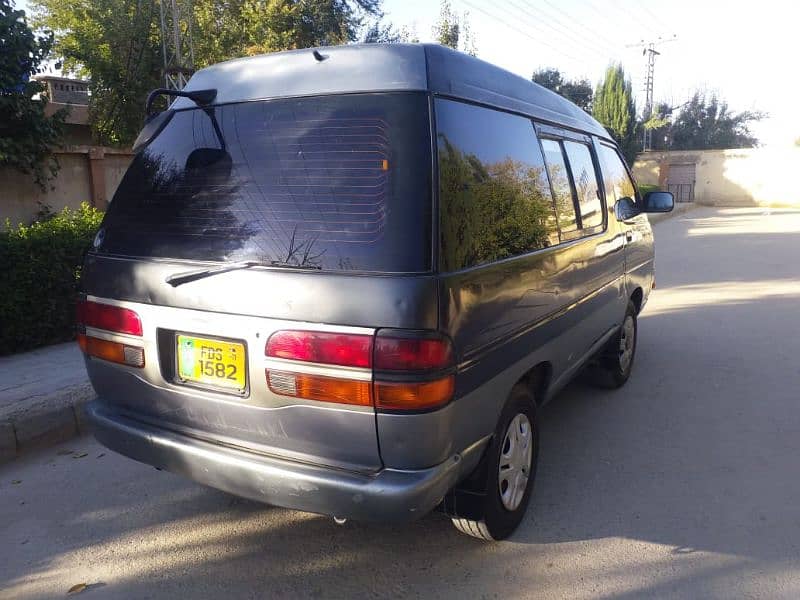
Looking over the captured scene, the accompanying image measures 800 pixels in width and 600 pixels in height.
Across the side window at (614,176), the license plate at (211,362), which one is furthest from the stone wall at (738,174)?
the license plate at (211,362)

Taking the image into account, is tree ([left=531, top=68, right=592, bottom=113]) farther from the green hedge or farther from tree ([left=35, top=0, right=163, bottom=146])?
the green hedge

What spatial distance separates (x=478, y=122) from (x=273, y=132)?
0.86m

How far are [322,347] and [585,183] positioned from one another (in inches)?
97.2

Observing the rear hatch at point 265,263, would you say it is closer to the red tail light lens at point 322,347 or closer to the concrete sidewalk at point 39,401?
the red tail light lens at point 322,347

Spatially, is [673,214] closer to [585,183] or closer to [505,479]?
[585,183]

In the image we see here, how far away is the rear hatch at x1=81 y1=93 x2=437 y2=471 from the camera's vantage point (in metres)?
2.27

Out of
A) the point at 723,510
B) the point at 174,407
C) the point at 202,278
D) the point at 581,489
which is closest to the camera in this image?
the point at 202,278

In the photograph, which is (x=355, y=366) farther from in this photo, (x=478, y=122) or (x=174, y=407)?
(x=478, y=122)

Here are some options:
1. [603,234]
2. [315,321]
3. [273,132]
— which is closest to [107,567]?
[315,321]

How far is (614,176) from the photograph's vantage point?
490 centimetres

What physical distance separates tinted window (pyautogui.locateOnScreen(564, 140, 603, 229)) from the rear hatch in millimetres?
1780

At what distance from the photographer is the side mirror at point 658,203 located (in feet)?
17.4

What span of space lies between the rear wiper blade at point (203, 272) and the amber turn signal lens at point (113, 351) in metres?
0.37

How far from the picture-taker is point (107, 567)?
2861 millimetres
